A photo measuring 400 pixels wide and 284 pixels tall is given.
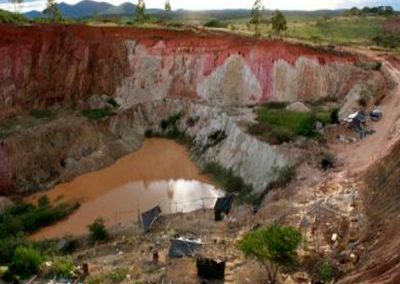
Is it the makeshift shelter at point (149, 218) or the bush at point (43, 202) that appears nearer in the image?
the makeshift shelter at point (149, 218)

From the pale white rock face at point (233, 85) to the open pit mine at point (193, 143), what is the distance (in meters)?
0.09

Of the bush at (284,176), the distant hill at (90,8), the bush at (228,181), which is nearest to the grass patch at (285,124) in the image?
the bush at (228,181)

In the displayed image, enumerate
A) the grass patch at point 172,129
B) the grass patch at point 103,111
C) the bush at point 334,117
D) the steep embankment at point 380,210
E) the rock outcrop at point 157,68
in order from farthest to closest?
the grass patch at point 172,129 → the grass patch at point 103,111 → the rock outcrop at point 157,68 → the bush at point 334,117 → the steep embankment at point 380,210

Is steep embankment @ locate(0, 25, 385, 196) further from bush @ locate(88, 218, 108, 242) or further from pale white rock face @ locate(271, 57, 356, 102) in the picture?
bush @ locate(88, 218, 108, 242)

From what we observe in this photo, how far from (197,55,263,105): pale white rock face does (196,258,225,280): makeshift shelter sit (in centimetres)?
2570

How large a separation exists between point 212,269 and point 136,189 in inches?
746

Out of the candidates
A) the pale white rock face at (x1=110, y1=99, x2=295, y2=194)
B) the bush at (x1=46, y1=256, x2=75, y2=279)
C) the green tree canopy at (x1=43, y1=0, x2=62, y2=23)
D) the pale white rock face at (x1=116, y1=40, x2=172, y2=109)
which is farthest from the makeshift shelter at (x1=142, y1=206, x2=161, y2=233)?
the green tree canopy at (x1=43, y1=0, x2=62, y2=23)

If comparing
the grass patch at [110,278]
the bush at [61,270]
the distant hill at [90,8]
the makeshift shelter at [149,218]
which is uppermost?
the distant hill at [90,8]

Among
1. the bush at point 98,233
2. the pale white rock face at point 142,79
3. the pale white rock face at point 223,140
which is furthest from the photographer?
the pale white rock face at point 142,79

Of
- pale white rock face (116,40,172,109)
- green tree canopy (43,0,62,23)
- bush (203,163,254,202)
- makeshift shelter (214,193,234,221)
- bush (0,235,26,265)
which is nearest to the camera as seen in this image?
bush (0,235,26,265)

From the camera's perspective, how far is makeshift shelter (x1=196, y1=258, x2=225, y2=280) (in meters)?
20.4

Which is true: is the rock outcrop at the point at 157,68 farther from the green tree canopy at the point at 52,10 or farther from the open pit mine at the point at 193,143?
the green tree canopy at the point at 52,10

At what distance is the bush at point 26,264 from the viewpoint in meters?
23.4

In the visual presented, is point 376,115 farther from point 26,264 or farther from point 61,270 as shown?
point 26,264
